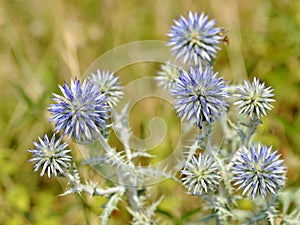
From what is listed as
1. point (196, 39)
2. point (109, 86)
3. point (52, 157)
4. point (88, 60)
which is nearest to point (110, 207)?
point (52, 157)

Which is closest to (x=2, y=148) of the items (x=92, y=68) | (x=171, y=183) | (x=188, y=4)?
(x=92, y=68)

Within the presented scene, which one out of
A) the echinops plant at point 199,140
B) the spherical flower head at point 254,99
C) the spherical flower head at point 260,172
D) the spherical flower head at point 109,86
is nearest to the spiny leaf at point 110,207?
the echinops plant at point 199,140

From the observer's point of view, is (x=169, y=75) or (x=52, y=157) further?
(x=169, y=75)

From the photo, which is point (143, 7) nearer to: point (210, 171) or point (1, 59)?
point (1, 59)

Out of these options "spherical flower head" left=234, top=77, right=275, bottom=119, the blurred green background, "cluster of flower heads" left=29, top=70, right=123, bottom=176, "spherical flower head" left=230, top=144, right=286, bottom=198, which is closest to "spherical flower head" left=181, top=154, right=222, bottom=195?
"spherical flower head" left=230, top=144, right=286, bottom=198

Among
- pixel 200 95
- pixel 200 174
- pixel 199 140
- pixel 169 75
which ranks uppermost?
pixel 169 75

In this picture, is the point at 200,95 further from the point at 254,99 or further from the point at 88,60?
the point at 88,60
